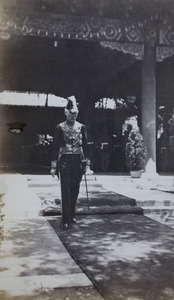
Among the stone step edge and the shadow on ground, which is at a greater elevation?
the stone step edge

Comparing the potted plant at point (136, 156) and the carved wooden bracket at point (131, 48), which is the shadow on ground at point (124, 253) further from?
the carved wooden bracket at point (131, 48)

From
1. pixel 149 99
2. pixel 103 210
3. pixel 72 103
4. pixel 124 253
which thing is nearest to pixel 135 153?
pixel 149 99

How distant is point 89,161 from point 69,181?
36 cm

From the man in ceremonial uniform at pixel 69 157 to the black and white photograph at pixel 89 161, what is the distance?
1cm

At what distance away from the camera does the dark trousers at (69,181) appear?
4.12 meters

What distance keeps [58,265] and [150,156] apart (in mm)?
3761

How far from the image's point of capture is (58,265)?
9.58 ft

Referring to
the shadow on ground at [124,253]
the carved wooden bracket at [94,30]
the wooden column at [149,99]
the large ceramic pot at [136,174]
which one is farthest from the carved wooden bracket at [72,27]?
the shadow on ground at [124,253]

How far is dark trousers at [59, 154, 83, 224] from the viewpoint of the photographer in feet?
13.5

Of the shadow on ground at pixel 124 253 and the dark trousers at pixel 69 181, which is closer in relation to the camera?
the shadow on ground at pixel 124 253

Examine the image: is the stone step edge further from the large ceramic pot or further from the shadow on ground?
A: the large ceramic pot

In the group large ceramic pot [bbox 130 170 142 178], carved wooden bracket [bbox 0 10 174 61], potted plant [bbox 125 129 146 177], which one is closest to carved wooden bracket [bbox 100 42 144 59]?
carved wooden bracket [bbox 0 10 174 61]

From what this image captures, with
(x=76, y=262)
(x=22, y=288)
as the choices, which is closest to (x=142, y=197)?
(x=76, y=262)

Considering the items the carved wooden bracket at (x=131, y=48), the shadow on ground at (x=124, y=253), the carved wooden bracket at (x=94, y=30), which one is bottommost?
the shadow on ground at (x=124, y=253)
